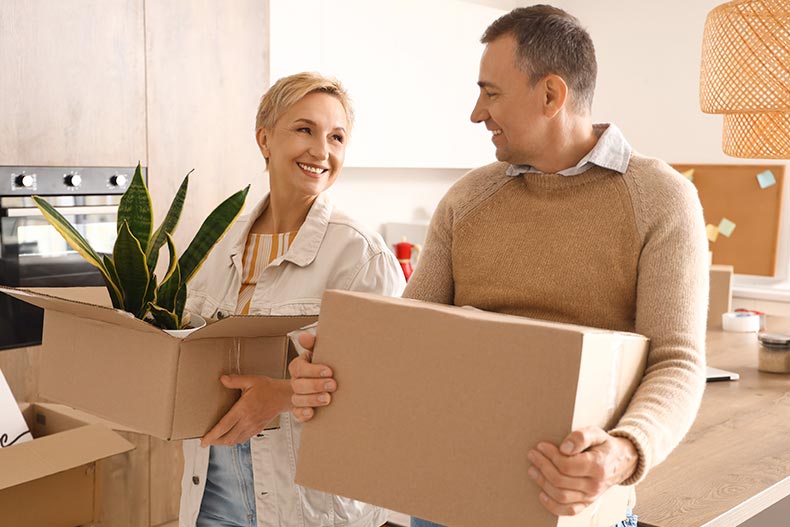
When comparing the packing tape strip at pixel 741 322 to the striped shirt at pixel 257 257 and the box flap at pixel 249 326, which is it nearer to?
the striped shirt at pixel 257 257

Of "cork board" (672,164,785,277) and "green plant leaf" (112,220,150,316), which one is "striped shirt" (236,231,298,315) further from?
"cork board" (672,164,785,277)

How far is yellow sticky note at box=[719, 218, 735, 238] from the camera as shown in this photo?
438cm

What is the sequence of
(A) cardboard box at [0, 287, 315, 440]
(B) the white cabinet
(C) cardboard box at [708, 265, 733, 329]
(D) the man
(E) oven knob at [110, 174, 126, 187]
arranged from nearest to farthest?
(D) the man
(A) cardboard box at [0, 287, 315, 440]
(E) oven knob at [110, 174, 126, 187]
(C) cardboard box at [708, 265, 733, 329]
(B) the white cabinet

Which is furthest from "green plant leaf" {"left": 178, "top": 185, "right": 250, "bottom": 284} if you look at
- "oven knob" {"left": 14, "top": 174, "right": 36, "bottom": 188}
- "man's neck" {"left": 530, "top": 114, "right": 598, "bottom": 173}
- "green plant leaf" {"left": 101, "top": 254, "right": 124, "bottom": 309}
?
"oven knob" {"left": 14, "top": 174, "right": 36, "bottom": 188}

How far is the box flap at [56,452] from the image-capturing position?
1.97 m

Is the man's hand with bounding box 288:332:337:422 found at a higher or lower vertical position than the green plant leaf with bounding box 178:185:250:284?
lower

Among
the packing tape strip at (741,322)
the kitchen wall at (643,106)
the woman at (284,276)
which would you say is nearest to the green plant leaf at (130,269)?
the woman at (284,276)

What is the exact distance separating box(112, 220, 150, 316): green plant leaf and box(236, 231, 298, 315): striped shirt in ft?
0.84

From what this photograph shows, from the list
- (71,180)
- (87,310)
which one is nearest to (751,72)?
(87,310)

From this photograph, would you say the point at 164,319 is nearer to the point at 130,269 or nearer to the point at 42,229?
the point at 130,269

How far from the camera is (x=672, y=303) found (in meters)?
1.20

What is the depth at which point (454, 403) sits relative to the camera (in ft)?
3.48

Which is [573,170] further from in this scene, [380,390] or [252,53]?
[252,53]

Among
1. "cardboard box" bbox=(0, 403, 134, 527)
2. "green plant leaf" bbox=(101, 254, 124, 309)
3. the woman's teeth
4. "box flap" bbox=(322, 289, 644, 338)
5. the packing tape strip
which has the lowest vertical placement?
"cardboard box" bbox=(0, 403, 134, 527)
